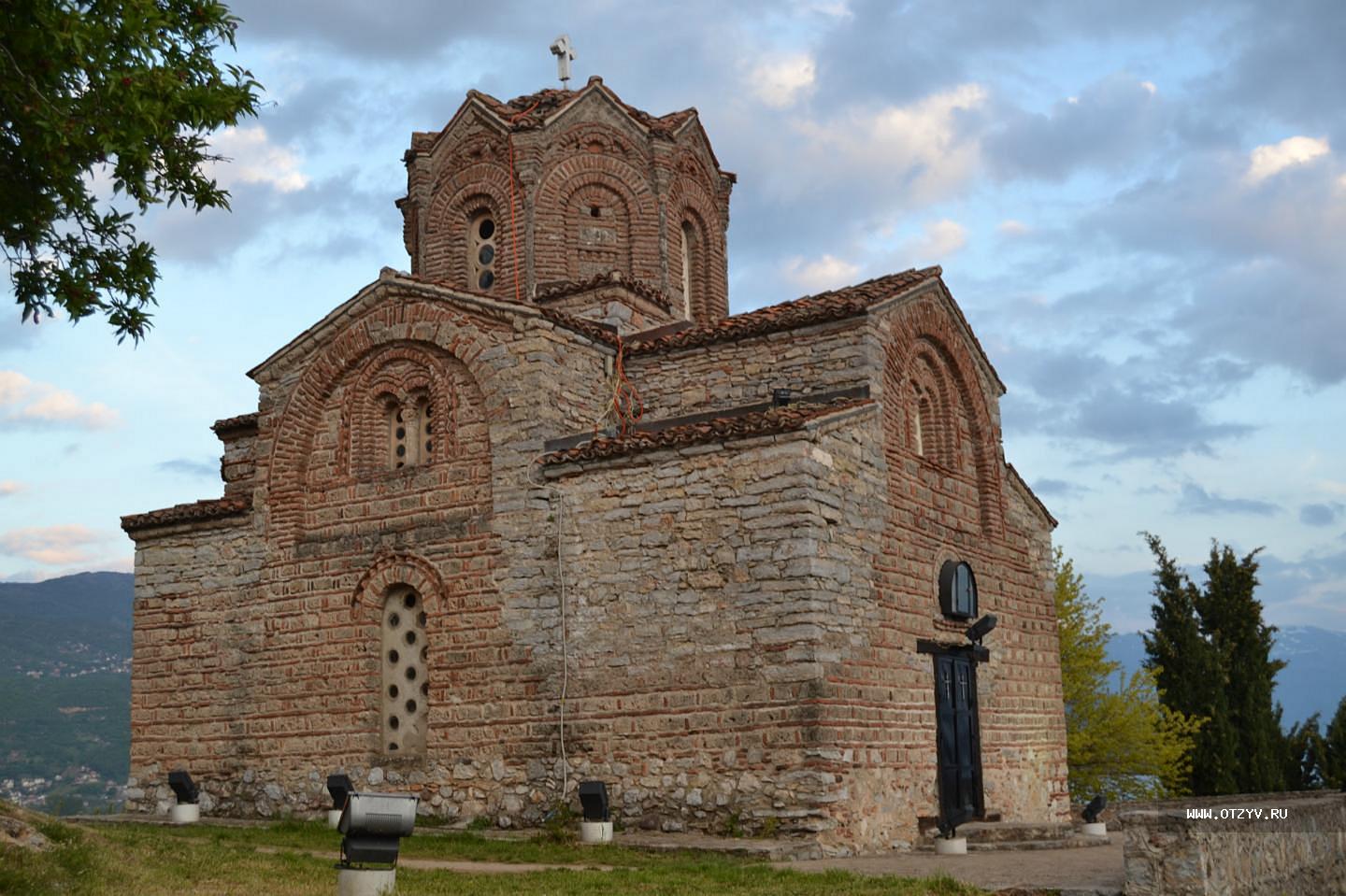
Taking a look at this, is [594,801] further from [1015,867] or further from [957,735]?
[957,735]

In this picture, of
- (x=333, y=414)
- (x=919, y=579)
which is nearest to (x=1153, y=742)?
(x=919, y=579)

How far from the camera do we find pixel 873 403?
44.5ft

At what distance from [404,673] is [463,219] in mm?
7081

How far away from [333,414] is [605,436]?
11.6 ft

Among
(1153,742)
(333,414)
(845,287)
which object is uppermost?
(845,287)

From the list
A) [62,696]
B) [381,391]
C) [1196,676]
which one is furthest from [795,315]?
[62,696]

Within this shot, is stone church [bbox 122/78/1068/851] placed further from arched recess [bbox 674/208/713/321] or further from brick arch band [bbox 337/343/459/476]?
arched recess [bbox 674/208/713/321]

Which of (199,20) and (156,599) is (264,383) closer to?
(156,599)

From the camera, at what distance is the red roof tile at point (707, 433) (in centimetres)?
1243

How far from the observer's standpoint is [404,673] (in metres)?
14.3

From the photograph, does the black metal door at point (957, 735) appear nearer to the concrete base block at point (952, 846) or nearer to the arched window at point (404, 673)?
the concrete base block at point (952, 846)

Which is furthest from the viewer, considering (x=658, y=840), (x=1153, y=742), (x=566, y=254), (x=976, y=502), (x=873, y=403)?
(x=1153, y=742)

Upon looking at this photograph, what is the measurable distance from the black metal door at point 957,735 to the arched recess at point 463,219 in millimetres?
8044

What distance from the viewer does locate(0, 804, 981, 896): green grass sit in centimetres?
809
